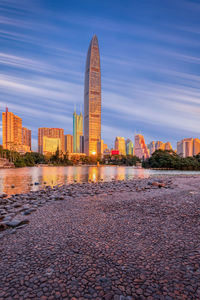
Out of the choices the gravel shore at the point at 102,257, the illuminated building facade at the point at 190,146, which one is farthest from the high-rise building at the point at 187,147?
the gravel shore at the point at 102,257

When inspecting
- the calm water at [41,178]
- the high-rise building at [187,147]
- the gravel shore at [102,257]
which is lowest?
the calm water at [41,178]

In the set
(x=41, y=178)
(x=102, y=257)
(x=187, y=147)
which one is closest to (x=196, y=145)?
(x=187, y=147)

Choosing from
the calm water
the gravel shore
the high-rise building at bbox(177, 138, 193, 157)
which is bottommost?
the calm water

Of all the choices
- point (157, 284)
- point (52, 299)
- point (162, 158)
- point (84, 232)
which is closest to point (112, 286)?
point (157, 284)

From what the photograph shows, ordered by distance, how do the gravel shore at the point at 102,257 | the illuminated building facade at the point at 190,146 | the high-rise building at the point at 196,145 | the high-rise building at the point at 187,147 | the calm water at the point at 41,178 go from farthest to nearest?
1. the high-rise building at the point at 187,147
2. the illuminated building facade at the point at 190,146
3. the high-rise building at the point at 196,145
4. the calm water at the point at 41,178
5. the gravel shore at the point at 102,257

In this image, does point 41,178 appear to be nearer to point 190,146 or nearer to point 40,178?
point 40,178

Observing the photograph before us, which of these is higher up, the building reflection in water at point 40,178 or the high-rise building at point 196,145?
the high-rise building at point 196,145

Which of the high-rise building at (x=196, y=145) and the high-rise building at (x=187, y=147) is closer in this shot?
the high-rise building at (x=196, y=145)

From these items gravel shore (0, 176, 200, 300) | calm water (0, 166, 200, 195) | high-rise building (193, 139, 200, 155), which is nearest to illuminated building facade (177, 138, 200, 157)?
high-rise building (193, 139, 200, 155)

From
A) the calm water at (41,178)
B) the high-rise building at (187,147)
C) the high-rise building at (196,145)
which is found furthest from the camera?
the high-rise building at (187,147)

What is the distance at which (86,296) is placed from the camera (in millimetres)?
2893

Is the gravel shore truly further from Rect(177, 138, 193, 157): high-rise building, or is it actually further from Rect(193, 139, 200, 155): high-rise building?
Rect(193, 139, 200, 155): high-rise building

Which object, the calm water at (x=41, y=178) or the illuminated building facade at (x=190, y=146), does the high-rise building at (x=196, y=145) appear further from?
the calm water at (x=41, y=178)

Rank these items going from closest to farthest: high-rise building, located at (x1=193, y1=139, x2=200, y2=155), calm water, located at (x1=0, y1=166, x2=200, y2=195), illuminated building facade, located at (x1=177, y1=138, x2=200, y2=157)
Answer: calm water, located at (x1=0, y1=166, x2=200, y2=195) → high-rise building, located at (x1=193, y1=139, x2=200, y2=155) → illuminated building facade, located at (x1=177, y1=138, x2=200, y2=157)
